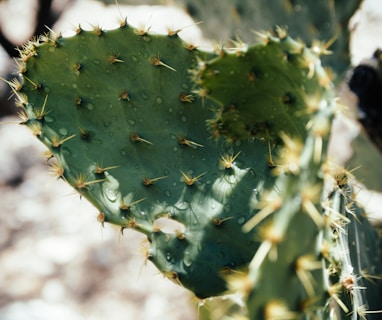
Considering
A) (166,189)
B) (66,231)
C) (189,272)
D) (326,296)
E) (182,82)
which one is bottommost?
(326,296)

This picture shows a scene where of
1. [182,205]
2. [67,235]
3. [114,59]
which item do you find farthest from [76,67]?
[67,235]

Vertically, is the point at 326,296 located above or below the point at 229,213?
below

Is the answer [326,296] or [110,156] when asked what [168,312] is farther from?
[326,296]

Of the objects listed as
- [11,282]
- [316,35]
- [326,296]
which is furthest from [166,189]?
[11,282]

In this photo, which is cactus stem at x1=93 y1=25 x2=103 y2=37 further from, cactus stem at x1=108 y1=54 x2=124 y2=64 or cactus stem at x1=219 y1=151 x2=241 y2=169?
cactus stem at x1=219 y1=151 x2=241 y2=169

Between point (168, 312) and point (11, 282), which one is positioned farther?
point (11, 282)

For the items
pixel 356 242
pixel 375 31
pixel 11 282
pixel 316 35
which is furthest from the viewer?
pixel 375 31

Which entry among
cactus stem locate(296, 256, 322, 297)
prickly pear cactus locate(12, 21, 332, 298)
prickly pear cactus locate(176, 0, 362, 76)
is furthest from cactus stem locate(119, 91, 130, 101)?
prickly pear cactus locate(176, 0, 362, 76)
